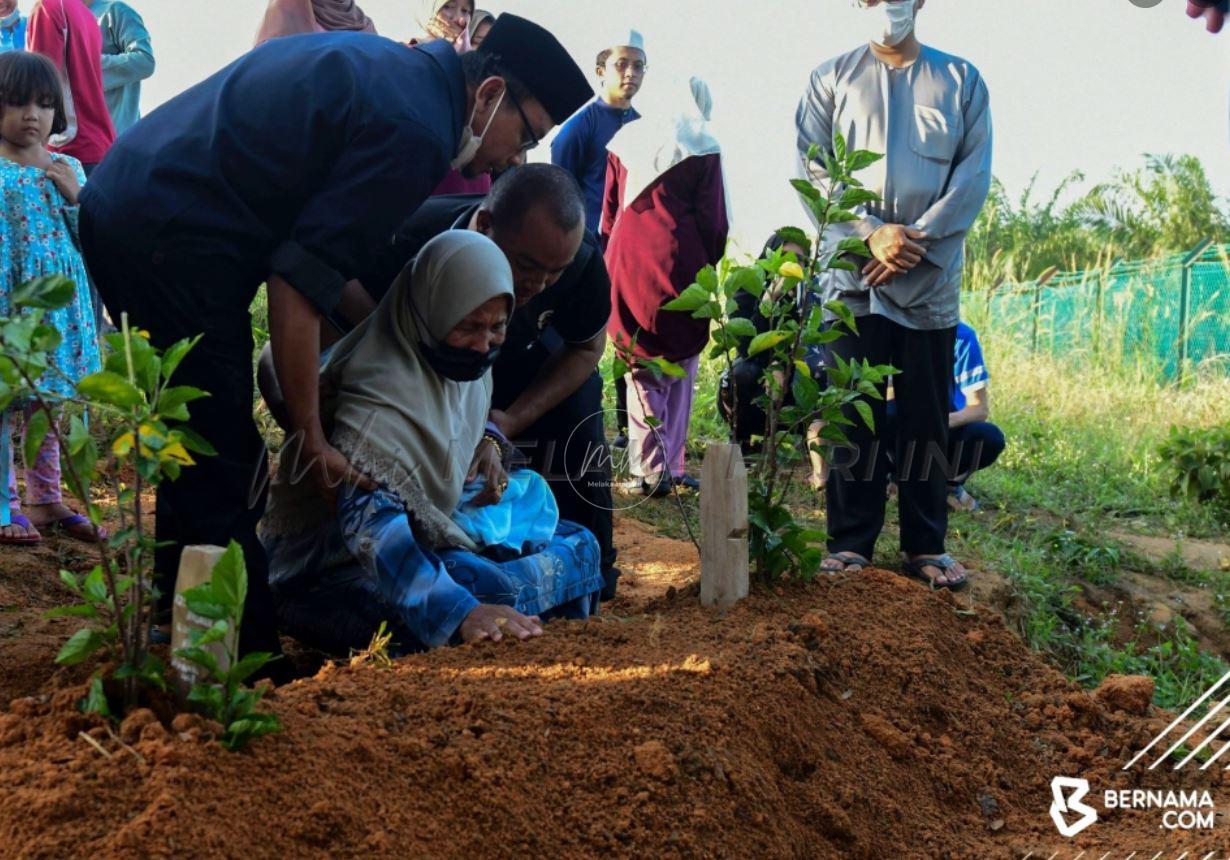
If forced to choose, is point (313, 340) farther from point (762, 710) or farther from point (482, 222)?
point (762, 710)

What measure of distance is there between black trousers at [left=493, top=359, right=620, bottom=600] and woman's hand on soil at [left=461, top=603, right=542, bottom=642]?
115cm

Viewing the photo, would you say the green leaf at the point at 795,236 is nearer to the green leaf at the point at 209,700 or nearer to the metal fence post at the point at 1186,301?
the green leaf at the point at 209,700

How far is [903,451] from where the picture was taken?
4324mm

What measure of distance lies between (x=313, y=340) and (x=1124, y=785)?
2.15 meters

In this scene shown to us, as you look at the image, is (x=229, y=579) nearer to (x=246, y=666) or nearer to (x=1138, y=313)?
(x=246, y=666)

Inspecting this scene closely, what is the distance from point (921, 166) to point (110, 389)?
11.0ft

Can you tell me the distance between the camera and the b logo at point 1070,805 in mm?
2576

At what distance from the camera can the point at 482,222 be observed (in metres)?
3.26

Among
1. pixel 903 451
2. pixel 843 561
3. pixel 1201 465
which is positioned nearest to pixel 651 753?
pixel 843 561

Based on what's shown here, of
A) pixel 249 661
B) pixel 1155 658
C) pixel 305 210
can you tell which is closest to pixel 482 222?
pixel 305 210

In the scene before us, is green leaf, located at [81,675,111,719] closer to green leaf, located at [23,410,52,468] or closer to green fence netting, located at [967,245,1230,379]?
green leaf, located at [23,410,52,468]

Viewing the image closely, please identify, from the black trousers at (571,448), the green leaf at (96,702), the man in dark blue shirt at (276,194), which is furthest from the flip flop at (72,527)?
the green leaf at (96,702)

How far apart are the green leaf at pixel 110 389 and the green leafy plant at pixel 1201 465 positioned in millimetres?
6139

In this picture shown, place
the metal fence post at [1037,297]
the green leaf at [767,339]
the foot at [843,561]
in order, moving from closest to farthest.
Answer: the green leaf at [767,339] → the foot at [843,561] → the metal fence post at [1037,297]
